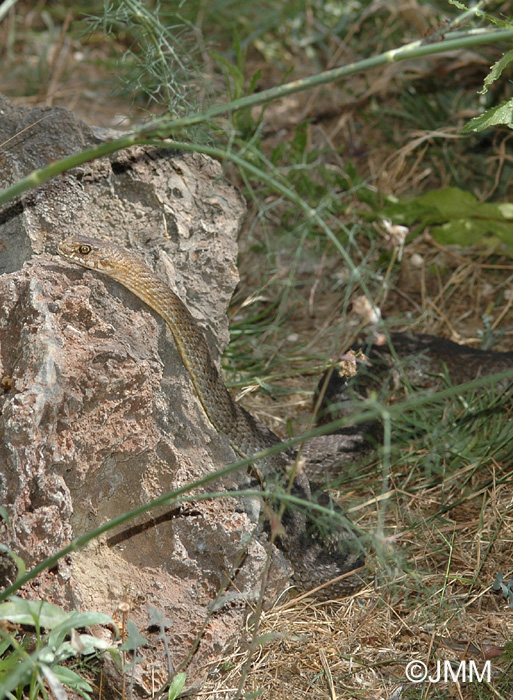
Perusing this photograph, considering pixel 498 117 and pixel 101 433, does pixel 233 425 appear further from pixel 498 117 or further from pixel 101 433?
pixel 498 117

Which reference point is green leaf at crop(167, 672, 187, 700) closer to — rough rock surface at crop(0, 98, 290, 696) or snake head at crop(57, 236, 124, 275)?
rough rock surface at crop(0, 98, 290, 696)

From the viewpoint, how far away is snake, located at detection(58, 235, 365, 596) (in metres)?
3.11

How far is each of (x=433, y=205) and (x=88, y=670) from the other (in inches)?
148

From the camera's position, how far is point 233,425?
3.33 m

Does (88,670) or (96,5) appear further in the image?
(96,5)

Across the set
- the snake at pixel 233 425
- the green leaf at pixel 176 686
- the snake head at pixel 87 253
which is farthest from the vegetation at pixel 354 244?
the snake head at pixel 87 253

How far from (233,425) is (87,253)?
990 mm

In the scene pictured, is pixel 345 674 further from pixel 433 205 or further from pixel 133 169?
pixel 433 205

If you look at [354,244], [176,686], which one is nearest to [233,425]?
[176,686]

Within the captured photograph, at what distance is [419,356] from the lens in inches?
179

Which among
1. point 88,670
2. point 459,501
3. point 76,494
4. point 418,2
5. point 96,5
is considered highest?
point 96,5

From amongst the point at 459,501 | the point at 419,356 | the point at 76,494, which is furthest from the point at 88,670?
the point at 419,356

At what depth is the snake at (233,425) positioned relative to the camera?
123 inches

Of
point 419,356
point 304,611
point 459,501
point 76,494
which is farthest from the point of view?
point 419,356
